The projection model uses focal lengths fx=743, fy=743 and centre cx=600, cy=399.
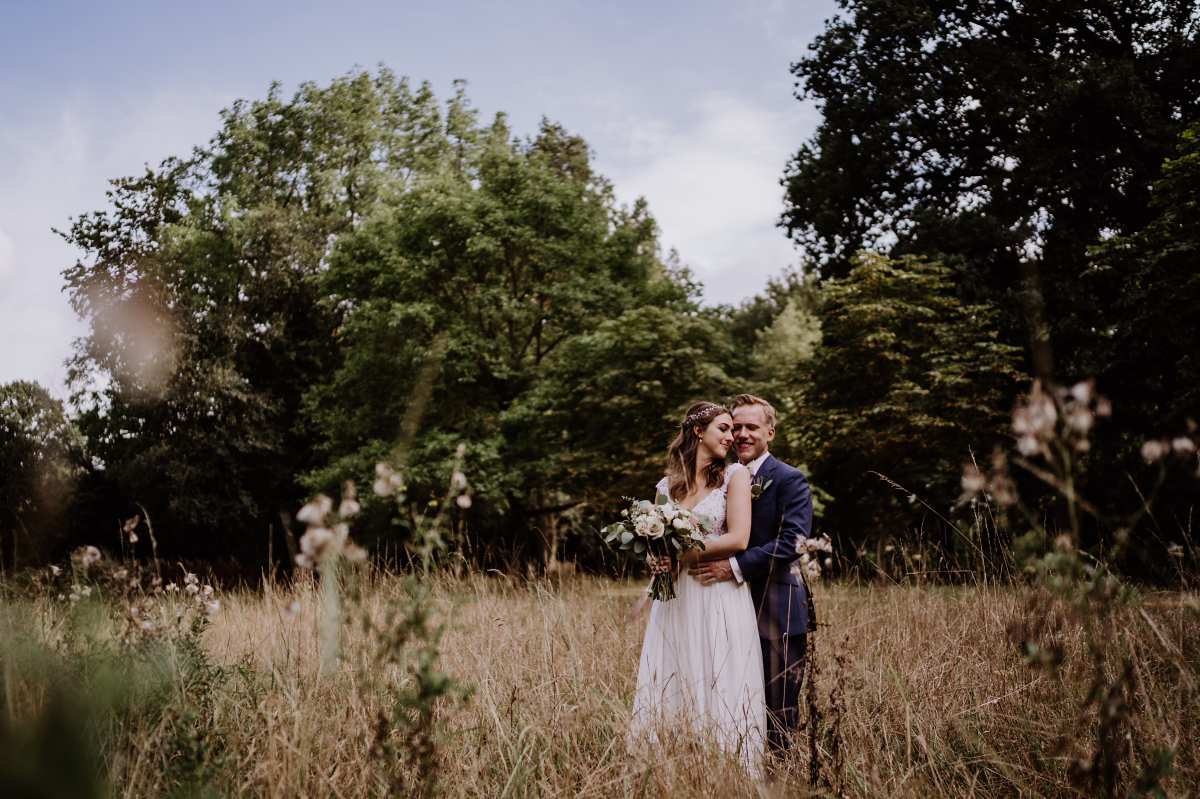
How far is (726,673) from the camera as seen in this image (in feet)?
11.1

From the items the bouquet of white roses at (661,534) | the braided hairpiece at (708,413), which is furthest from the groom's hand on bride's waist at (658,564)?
the braided hairpiece at (708,413)

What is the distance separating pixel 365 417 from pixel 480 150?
10045mm

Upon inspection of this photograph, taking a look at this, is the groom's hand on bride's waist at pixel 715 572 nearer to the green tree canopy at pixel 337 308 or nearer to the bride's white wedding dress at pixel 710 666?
the bride's white wedding dress at pixel 710 666

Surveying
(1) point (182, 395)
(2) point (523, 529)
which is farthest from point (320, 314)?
(2) point (523, 529)

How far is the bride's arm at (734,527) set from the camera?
3512 millimetres

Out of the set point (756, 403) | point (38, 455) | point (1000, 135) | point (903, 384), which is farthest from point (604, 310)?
point (38, 455)

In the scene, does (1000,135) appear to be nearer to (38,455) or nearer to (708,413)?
(708,413)

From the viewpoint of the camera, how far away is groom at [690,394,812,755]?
3408mm

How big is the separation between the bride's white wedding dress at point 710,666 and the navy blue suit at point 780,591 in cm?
9

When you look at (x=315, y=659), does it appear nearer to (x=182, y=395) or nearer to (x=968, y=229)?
(x=968, y=229)

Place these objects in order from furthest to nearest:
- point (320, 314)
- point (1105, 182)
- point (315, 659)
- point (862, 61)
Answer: point (320, 314) → point (862, 61) → point (1105, 182) → point (315, 659)

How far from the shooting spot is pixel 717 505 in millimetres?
3777

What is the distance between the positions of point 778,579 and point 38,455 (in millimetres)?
24055

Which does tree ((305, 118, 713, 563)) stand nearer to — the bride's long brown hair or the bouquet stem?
A: the bride's long brown hair
